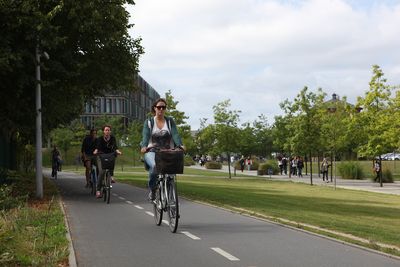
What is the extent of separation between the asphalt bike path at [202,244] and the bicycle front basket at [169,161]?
1.03 m

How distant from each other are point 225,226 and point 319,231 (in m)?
1.64

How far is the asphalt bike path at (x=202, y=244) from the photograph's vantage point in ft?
22.7

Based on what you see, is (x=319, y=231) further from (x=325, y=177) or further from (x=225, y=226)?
(x=325, y=177)

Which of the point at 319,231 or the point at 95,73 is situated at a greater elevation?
the point at 95,73

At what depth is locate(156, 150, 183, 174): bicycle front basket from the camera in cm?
898

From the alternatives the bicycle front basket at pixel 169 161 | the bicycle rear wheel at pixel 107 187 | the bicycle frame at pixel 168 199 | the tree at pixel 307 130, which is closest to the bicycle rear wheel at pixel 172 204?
the bicycle frame at pixel 168 199

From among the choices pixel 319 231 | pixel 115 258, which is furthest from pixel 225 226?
pixel 115 258

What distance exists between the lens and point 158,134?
31.5ft

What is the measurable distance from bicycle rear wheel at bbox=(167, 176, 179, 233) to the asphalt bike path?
0.18 m

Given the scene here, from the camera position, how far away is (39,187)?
15.7m

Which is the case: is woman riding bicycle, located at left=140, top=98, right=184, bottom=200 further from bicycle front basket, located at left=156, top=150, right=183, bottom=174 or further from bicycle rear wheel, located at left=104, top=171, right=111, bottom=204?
bicycle rear wheel, located at left=104, top=171, right=111, bottom=204

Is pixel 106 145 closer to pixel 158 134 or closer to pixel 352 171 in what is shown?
pixel 158 134

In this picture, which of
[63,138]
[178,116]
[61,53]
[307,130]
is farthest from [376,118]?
[63,138]

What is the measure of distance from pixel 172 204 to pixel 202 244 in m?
1.22
